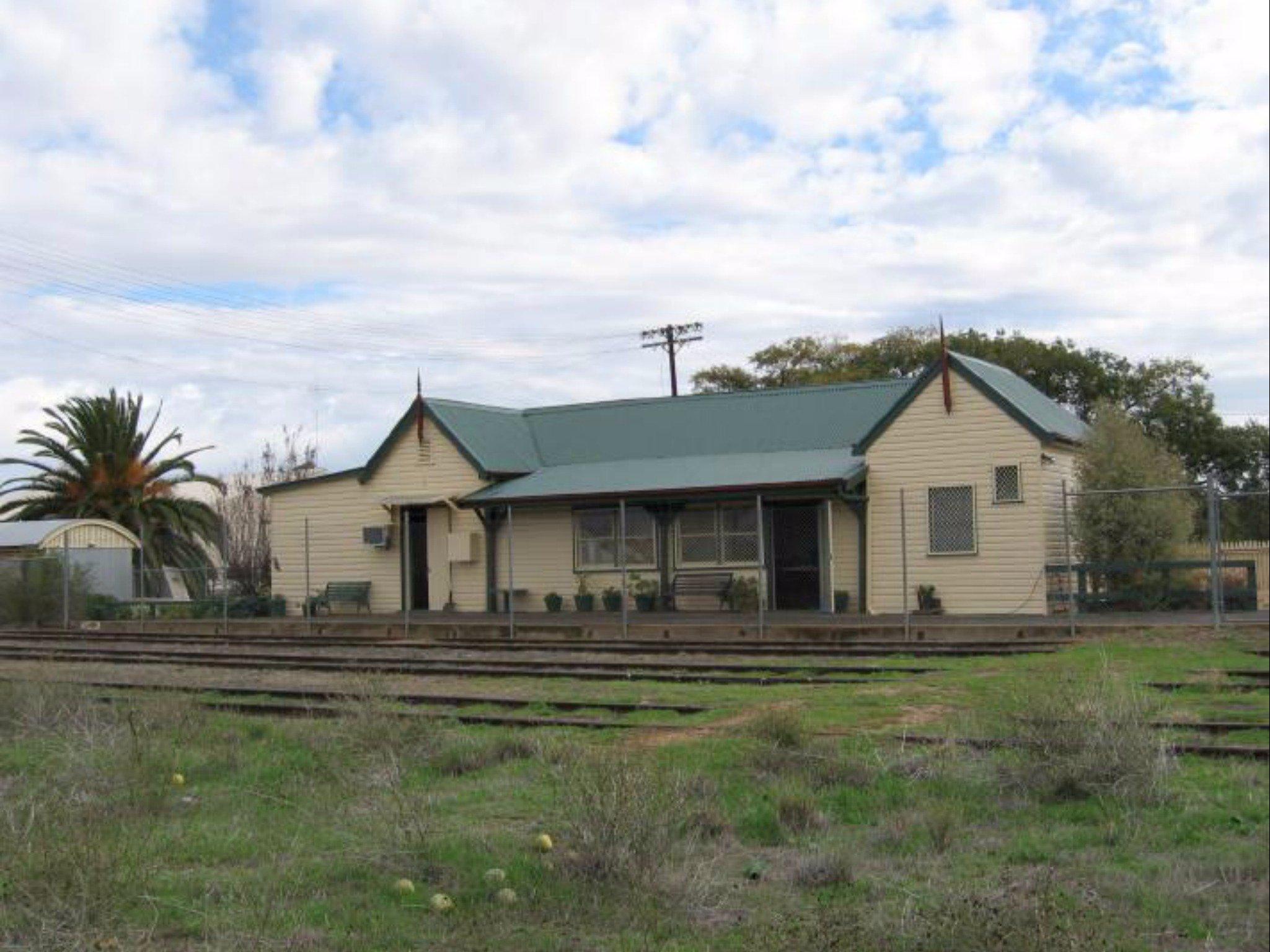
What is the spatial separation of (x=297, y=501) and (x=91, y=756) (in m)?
25.0

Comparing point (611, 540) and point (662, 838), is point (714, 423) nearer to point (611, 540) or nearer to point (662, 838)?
point (611, 540)

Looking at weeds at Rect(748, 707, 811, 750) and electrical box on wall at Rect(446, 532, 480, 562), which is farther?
electrical box on wall at Rect(446, 532, 480, 562)

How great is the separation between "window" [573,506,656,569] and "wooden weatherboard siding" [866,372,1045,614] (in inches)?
209

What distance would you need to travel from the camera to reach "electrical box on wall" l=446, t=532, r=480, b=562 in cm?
3102

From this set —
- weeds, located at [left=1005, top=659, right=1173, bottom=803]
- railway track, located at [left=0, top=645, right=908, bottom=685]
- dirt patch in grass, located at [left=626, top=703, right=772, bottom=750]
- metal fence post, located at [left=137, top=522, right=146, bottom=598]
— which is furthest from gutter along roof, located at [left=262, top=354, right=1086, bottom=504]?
weeds, located at [left=1005, top=659, right=1173, bottom=803]

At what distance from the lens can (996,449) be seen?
82.6ft

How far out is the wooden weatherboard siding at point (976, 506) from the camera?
974 inches

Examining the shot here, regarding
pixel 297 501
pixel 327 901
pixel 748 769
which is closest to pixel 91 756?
pixel 327 901

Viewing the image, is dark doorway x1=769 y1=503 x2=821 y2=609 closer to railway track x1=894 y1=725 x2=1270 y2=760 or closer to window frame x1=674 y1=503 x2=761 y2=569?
window frame x1=674 y1=503 x2=761 y2=569

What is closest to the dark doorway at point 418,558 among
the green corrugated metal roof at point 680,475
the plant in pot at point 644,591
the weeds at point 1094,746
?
the green corrugated metal roof at point 680,475

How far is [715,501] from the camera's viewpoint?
28.6 m

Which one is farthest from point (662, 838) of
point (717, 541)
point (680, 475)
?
point (680, 475)

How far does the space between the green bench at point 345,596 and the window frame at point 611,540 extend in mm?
5665

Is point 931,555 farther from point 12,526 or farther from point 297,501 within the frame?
point 12,526
